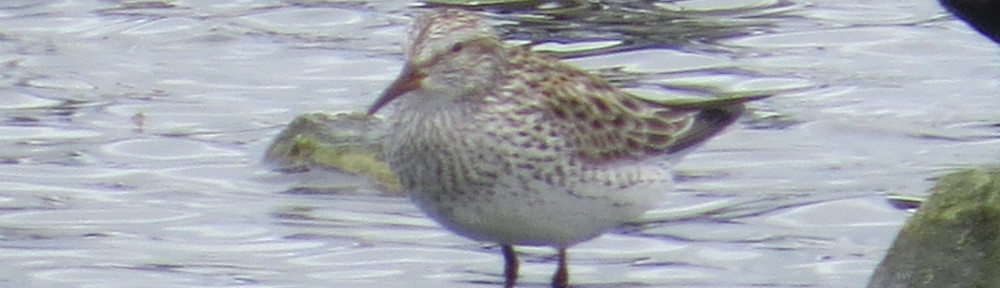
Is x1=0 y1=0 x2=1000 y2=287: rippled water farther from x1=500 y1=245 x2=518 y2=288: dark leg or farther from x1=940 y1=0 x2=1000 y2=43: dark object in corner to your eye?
x1=940 y1=0 x2=1000 y2=43: dark object in corner

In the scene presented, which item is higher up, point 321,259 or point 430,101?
point 430,101

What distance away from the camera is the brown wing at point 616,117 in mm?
7473

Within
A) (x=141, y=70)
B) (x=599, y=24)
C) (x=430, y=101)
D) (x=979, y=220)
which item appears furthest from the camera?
(x=599, y=24)

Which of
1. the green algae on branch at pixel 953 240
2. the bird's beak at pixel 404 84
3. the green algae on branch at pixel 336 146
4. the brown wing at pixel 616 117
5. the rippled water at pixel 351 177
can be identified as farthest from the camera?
the green algae on branch at pixel 336 146

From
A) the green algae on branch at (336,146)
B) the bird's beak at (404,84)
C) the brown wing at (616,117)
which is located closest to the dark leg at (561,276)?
the brown wing at (616,117)

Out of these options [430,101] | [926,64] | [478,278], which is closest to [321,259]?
[478,278]

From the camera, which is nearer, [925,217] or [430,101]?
[925,217]

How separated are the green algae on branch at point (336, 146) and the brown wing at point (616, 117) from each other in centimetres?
167

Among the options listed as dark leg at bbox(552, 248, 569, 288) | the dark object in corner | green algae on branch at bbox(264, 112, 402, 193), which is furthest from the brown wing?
green algae on branch at bbox(264, 112, 402, 193)

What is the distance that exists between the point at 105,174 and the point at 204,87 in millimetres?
1671

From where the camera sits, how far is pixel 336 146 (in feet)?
31.4

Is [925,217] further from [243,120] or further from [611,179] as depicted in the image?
[243,120]

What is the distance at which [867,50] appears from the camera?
12227 millimetres

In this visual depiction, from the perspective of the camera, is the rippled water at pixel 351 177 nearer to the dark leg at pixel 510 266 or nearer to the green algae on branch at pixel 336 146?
the green algae on branch at pixel 336 146
